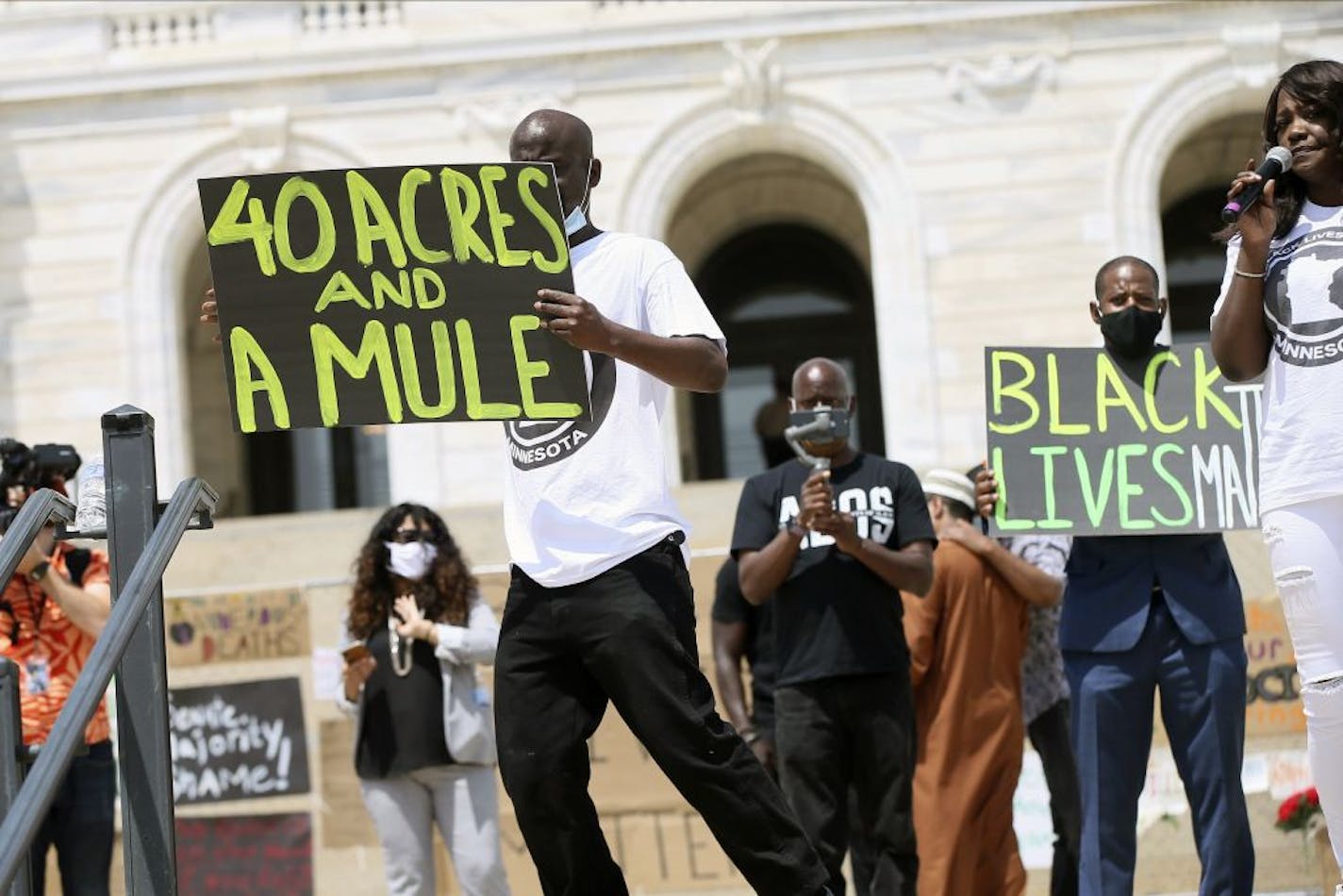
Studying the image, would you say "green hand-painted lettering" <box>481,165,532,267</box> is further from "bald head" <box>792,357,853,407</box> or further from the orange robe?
the orange robe

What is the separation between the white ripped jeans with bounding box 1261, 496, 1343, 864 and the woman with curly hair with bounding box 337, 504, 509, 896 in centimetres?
350

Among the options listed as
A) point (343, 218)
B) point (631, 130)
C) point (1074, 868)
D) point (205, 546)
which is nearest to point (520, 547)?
point (343, 218)

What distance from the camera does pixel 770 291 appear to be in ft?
85.0

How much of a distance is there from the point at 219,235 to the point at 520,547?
1067 millimetres

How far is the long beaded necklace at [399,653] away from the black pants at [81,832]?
1.39 metres

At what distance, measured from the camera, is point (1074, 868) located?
7973 millimetres

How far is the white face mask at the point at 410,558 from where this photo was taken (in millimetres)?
7719

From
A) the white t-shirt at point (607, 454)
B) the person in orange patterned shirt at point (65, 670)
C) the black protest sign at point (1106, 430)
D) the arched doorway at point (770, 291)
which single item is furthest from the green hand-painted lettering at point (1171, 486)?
the arched doorway at point (770, 291)

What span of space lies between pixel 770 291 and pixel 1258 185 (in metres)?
21.5

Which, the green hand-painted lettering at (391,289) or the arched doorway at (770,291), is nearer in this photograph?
the green hand-painted lettering at (391,289)

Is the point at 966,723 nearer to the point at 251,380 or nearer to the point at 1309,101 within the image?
the point at 1309,101

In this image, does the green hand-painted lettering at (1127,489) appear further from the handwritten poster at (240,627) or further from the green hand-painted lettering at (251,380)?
the handwritten poster at (240,627)

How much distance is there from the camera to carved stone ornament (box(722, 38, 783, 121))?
20531 mm

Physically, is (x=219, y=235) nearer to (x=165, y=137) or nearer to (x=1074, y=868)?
(x=1074, y=868)
